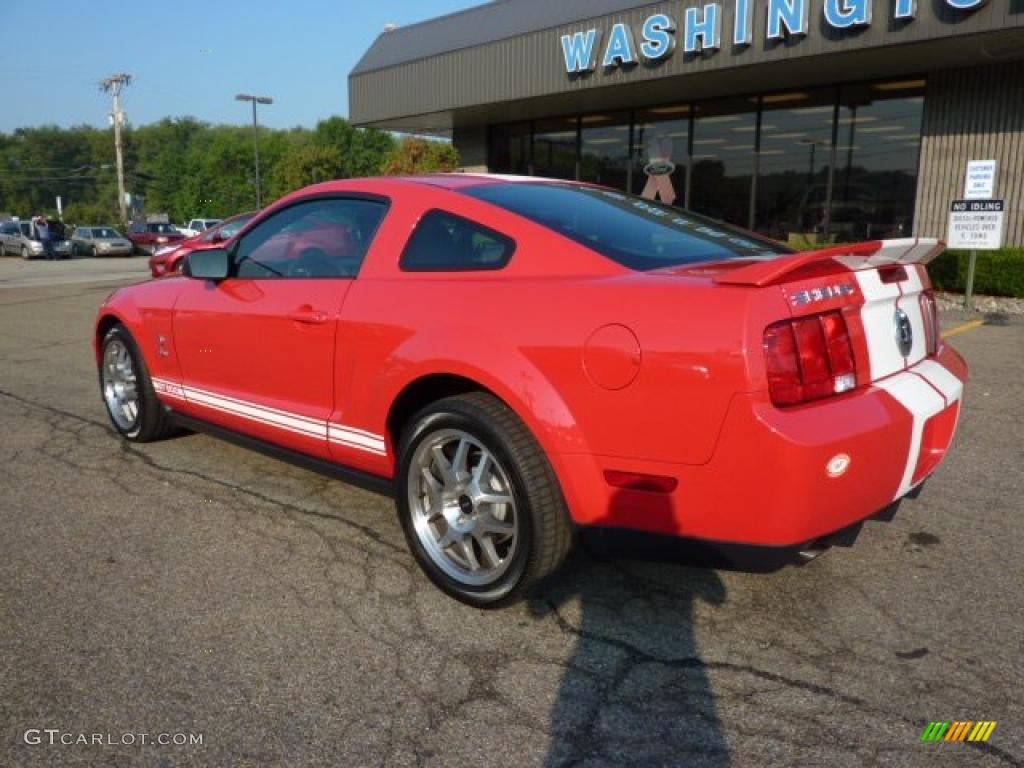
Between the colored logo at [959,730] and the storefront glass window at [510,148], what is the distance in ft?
65.4

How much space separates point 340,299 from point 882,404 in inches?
77.8

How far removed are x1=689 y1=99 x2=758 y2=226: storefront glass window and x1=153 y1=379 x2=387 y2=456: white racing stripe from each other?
14845 mm

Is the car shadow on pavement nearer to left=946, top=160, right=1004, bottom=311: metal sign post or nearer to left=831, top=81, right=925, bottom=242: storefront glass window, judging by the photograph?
left=946, top=160, right=1004, bottom=311: metal sign post

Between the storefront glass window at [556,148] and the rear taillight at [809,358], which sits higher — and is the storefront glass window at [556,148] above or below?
above

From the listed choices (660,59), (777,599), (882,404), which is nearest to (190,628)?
(777,599)

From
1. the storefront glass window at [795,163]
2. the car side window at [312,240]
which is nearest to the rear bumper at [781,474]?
the car side window at [312,240]

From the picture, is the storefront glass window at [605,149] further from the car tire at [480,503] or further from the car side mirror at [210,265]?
the car tire at [480,503]

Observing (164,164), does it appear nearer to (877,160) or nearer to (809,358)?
(877,160)

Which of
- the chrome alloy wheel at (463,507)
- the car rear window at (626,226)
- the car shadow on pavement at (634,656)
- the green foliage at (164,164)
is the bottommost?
the car shadow on pavement at (634,656)

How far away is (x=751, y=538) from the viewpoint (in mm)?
2270

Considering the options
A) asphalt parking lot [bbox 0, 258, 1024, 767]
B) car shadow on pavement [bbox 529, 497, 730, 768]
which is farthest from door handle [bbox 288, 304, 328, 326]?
car shadow on pavement [bbox 529, 497, 730, 768]

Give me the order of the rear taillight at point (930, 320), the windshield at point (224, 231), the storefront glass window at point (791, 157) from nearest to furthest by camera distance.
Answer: the rear taillight at point (930, 320) < the windshield at point (224, 231) < the storefront glass window at point (791, 157)

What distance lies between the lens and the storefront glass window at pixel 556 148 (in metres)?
20.0

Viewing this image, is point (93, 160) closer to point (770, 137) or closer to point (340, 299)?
point (770, 137)
